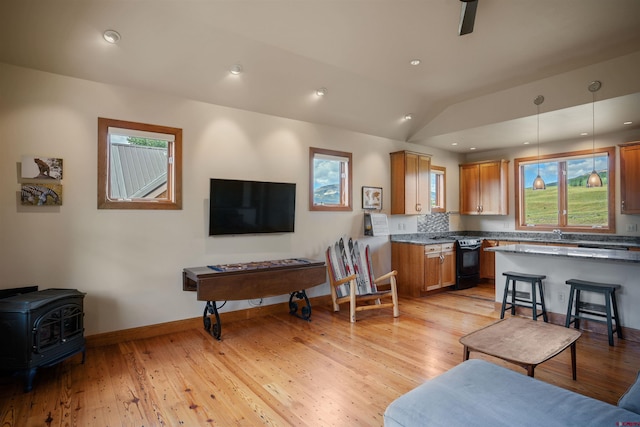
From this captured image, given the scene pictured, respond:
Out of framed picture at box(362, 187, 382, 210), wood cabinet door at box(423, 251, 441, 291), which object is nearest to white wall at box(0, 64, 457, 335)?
framed picture at box(362, 187, 382, 210)

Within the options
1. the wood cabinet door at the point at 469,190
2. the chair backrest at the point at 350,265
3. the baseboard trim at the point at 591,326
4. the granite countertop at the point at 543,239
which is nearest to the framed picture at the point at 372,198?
the granite countertop at the point at 543,239

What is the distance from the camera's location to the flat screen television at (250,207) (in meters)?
3.84

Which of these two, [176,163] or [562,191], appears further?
[562,191]

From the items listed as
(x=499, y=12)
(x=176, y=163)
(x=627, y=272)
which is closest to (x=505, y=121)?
(x=499, y=12)

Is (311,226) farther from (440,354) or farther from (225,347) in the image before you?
(440,354)

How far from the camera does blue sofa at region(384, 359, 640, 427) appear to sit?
1236mm

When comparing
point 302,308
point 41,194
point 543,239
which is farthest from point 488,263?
point 41,194

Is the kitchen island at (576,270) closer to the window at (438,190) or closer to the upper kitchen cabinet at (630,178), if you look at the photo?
the upper kitchen cabinet at (630,178)

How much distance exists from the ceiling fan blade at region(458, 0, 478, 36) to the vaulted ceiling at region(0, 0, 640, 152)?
0.29 metres

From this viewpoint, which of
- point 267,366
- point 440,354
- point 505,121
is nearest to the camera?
point 267,366

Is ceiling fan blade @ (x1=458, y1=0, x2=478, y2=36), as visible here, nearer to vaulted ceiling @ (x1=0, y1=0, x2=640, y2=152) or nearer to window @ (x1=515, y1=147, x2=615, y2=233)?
vaulted ceiling @ (x1=0, y1=0, x2=640, y2=152)

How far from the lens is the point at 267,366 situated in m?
2.84

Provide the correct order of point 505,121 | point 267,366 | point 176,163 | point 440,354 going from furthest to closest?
1. point 505,121
2. point 176,163
3. point 440,354
4. point 267,366

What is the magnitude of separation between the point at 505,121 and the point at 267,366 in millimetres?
4240
